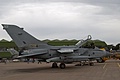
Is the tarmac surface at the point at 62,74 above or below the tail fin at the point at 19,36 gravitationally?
below

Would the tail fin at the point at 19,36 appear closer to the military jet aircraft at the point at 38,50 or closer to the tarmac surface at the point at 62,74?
the military jet aircraft at the point at 38,50

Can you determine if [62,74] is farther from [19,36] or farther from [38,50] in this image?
[19,36]

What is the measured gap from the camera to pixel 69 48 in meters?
30.5

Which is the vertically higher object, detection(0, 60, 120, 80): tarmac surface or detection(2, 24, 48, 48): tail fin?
detection(2, 24, 48, 48): tail fin

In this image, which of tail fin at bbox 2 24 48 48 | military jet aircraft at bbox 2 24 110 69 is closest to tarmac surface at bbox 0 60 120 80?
military jet aircraft at bbox 2 24 110 69

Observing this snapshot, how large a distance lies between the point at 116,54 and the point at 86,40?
2275 cm

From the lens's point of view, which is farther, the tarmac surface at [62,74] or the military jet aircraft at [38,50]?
the military jet aircraft at [38,50]

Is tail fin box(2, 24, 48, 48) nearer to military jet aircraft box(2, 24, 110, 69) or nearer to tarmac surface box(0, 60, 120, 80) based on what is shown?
military jet aircraft box(2, 24, 110, 69)

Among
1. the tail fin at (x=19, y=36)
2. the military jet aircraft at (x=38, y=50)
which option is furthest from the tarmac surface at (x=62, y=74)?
the tail fin at (x=19, y=36)

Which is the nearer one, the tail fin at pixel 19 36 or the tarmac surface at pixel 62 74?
the tarmac surface at pixel 62 74

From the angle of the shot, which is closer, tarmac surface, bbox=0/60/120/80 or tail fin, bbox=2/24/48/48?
tarmac surface, bbox=0/60/120/80

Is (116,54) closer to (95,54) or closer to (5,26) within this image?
(95,54)

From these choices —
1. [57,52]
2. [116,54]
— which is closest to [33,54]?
[57,52]

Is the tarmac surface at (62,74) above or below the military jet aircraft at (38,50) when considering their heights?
below
